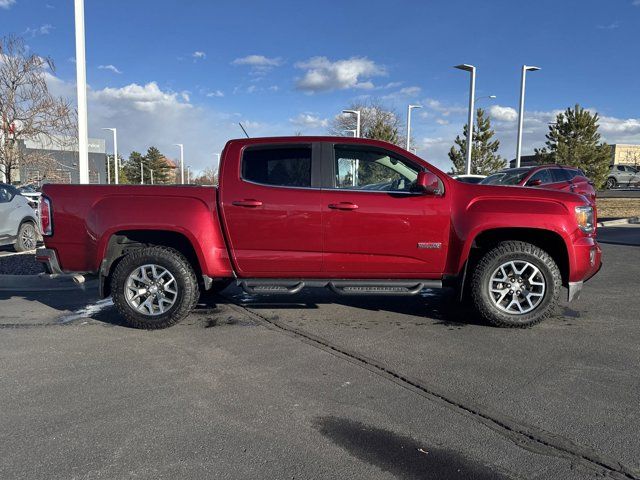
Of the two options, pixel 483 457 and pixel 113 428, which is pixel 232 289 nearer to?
pixel 113 428

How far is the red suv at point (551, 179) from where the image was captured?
13.1m

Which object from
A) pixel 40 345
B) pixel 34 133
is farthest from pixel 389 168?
pixel 34 133

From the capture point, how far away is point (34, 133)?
64.3 ft

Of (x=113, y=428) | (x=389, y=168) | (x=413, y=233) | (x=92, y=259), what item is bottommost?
(x=113, y=428)

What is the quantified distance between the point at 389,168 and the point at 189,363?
280 cm

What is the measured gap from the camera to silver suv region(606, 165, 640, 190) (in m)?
37.5

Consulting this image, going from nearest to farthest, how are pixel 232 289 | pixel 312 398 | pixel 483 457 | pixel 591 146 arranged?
pixel 483 457 → pixel 312 398 → pixel 232 289 → pixel 591 146

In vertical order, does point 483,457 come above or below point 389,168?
below

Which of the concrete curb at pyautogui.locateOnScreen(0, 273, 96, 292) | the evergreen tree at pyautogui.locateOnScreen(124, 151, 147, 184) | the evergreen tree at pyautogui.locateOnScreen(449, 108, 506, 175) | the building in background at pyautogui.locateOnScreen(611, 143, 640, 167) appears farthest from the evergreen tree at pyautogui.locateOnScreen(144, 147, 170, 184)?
the concrete curb at pyautogui.locateOnScreen(0, 273, 96, 292)

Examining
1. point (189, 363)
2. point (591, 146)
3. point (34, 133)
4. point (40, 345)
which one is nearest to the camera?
point (189, 363)

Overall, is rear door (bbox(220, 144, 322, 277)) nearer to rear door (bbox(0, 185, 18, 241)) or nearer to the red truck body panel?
the red truck body panel

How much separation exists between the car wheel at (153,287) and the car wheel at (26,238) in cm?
669

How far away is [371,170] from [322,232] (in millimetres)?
868

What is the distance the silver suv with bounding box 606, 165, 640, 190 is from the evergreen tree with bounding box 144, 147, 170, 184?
6567cm
